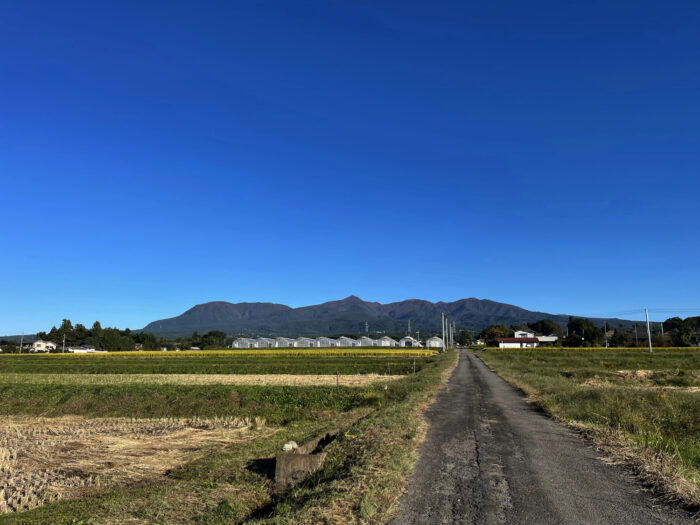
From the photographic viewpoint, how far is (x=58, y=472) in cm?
1420

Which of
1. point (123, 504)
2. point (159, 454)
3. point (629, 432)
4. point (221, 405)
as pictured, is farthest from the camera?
point (221, 405)

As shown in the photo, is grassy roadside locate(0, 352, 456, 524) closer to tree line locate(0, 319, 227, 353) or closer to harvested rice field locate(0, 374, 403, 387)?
harvested rice field locate(0, 374, 403, 387)

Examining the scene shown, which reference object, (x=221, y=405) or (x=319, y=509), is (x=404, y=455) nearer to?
(x=319, y=509)

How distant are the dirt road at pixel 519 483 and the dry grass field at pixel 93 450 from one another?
9.69m

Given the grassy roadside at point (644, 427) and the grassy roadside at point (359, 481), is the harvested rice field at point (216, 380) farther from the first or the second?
the grassy roadside at point (359, 481)

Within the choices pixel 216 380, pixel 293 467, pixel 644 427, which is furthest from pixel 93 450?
pixel 216 380

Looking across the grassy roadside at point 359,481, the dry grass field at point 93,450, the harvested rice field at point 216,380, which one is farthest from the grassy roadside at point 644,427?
the harvested rice field at point 216,380

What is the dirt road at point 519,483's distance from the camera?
7.29 meters

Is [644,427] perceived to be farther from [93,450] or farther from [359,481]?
[93,450]

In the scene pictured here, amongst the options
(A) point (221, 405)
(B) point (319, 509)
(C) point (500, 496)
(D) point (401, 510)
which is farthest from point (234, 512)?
(A) point (221, 405)

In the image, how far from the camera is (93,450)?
16.8m

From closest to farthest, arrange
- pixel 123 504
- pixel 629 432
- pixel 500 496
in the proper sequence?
pixel 500 496 < pixel 123 504 < pixel 629 432

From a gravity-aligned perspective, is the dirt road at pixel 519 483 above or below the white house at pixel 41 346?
above

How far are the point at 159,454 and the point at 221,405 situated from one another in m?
11.6
